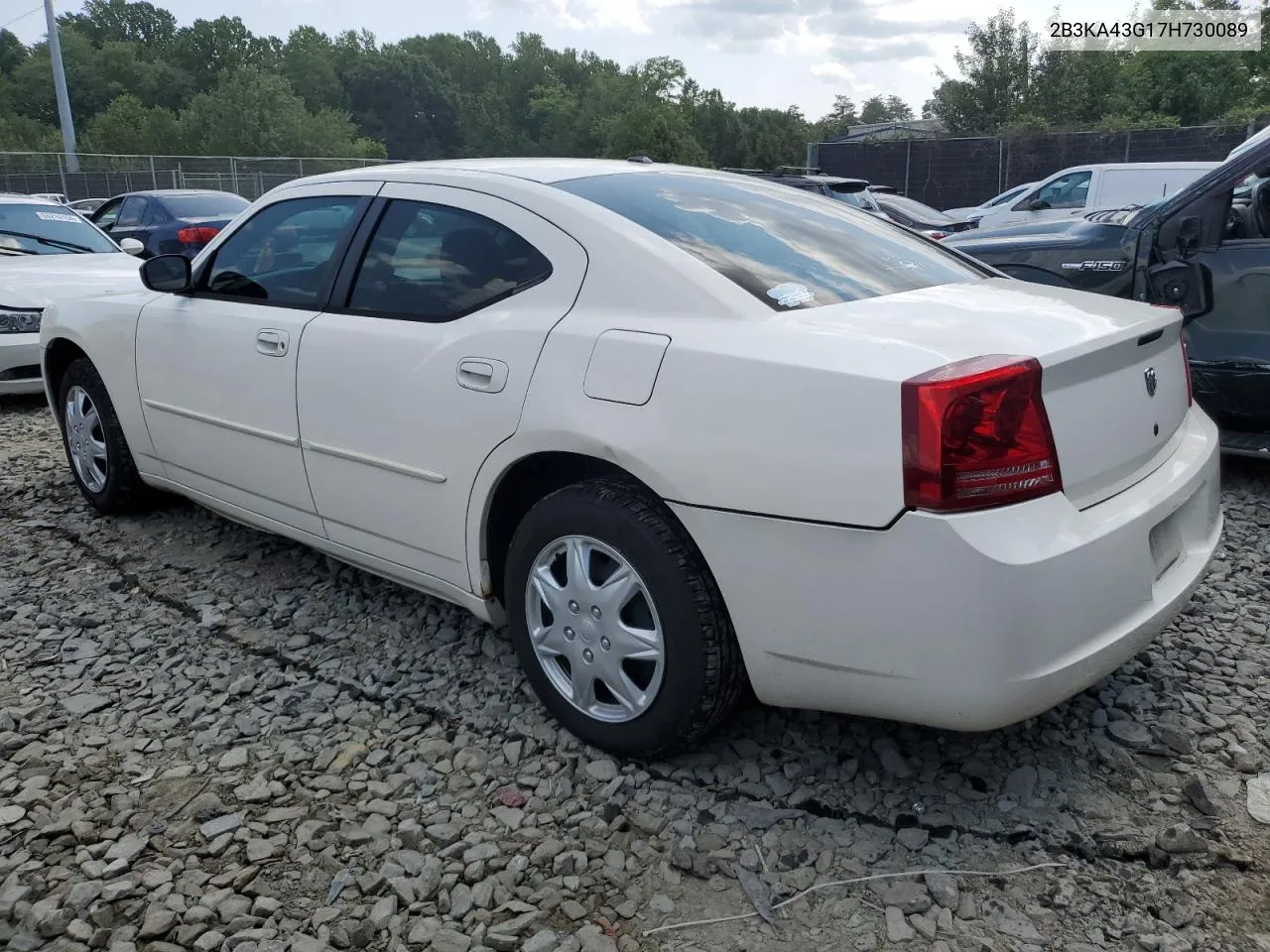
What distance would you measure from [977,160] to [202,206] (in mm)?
18201

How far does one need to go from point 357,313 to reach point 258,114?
195 ft

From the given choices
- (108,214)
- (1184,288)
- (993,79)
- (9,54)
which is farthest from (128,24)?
(1184,288)

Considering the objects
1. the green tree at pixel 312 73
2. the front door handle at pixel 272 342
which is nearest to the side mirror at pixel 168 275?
the front door handle at pixel 272 342

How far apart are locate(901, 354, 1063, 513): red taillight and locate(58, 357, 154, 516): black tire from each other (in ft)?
12.1

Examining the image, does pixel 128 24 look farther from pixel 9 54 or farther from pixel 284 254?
pixel 284 254

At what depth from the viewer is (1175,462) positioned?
282 cm

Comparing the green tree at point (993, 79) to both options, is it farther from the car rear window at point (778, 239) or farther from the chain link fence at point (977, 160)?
the car rear window at point (778, 239)

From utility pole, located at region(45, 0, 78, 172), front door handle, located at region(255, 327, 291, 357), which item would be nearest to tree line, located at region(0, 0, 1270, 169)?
utility pole, located at region(45, 0, 78, 172)

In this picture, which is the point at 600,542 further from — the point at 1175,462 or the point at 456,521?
the point at 1175,462

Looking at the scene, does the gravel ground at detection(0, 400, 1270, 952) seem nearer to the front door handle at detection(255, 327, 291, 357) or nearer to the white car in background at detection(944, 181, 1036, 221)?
the front door handle at detection(255, 327, 291, 357)

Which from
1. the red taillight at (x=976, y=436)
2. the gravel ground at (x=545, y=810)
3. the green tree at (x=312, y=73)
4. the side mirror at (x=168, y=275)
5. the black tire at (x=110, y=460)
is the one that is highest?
the green tree at (x=312, y=73)

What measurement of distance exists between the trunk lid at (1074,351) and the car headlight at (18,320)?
21.1ft

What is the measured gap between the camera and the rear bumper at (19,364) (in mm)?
7176

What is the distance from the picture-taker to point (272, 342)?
11.9ft
